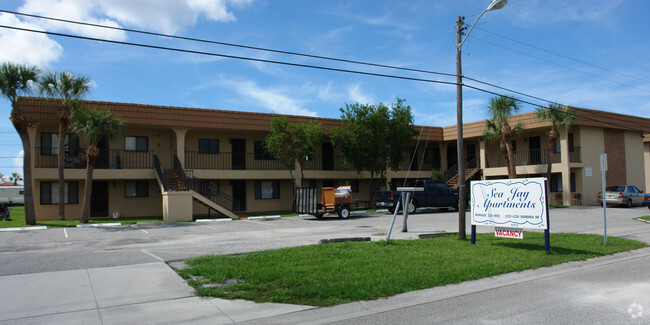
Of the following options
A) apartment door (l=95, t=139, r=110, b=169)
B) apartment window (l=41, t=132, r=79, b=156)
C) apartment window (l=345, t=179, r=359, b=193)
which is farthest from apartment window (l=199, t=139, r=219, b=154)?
apartment window (l=345, t=179, r=359, b=193)

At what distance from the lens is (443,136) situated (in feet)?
123

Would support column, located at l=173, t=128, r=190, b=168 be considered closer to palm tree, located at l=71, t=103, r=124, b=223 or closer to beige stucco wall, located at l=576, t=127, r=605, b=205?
palm tree, located at l=71, t=103, r=124, b=223

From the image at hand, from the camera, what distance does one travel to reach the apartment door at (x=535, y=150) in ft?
109

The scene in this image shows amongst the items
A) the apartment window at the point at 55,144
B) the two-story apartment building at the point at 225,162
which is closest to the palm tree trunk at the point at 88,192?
the two-story apartment building at the point at 225,162

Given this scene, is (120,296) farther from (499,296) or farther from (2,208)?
(2,208)

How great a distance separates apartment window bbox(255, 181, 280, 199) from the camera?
30.9 m

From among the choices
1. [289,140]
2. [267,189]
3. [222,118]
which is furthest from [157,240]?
[267,189]

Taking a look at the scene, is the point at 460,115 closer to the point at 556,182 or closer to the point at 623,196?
the point at 623,196

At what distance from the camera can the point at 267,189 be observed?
3123 cm

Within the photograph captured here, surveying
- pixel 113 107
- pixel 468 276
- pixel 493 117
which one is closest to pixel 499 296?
pixel 468 276

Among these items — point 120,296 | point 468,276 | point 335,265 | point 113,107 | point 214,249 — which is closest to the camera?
point 120,296

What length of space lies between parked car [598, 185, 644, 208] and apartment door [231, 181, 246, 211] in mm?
22838

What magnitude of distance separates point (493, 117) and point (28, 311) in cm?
2927

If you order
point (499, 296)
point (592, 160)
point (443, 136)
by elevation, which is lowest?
point (499, 296)
